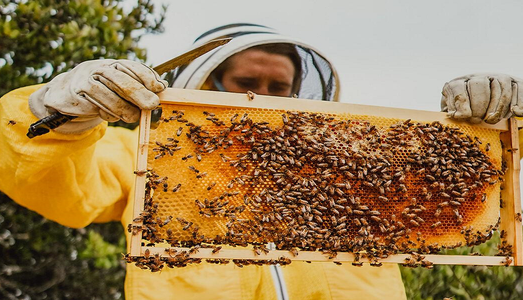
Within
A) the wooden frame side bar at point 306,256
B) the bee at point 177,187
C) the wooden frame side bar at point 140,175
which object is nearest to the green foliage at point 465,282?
the wooden frame side bar at point 306,256

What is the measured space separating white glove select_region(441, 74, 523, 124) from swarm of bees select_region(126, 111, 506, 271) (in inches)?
5.7

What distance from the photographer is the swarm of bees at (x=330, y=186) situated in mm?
2742

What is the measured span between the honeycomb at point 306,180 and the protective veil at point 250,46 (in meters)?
0.82

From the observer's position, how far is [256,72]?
12.5 ft

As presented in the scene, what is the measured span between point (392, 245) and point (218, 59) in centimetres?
172

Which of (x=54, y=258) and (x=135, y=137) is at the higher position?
(x=135, y=137)

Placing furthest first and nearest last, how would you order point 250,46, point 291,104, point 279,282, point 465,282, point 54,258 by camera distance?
point 54,258
point 465,282
point 250,46
point 279,282
point 291,104

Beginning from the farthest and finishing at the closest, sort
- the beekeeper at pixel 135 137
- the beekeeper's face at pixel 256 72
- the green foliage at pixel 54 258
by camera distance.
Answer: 1. the green foliage at pixel 54 258
2. the beekeeper's face at pixel 256 72
3. the beekeeper at pixel 135 137

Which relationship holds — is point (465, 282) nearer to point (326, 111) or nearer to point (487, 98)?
point (487, 98)

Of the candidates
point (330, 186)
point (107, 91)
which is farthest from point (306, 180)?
point (107, 91)

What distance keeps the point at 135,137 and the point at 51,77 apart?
1002mm

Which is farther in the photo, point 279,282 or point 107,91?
point 279,282

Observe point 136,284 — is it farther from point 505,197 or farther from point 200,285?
point 505,197

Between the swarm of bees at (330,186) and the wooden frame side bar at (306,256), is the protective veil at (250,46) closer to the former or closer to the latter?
the swarm of bees at (330,186)
